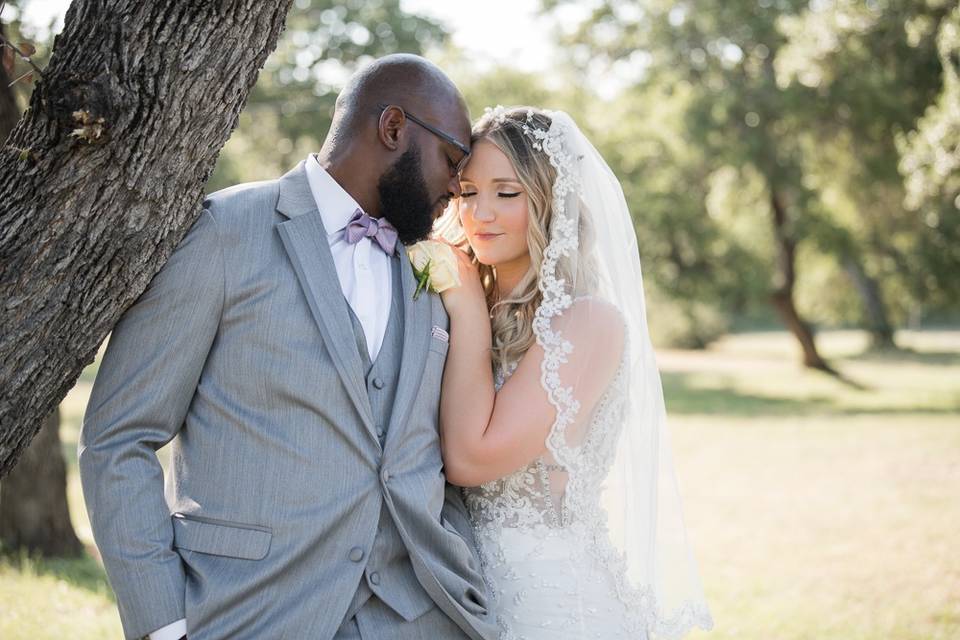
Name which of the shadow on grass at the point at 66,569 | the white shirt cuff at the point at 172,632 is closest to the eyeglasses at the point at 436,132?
the white shirt cuff at the point at 172,632

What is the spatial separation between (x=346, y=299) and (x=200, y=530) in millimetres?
732

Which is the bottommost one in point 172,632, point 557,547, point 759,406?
point 759,406

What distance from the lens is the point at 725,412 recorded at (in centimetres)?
1869

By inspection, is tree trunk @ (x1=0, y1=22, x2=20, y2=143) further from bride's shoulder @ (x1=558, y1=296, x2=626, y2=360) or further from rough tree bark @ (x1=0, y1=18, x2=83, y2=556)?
bride's shoulder @ (x1=558, y1=296, x2=626, y2=360)

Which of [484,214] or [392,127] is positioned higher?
[392,127]

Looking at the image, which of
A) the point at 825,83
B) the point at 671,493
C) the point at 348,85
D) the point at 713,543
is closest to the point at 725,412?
the point at 825,83

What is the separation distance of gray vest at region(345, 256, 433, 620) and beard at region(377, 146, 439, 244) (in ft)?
1.17

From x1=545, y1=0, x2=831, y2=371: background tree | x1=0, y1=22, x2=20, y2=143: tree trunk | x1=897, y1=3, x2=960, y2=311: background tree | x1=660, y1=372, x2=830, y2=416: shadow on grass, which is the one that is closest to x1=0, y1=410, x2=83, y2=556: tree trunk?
x1=0, y1=22, x2=20, y2=143: tree trunk

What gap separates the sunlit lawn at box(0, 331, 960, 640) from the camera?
6402mm

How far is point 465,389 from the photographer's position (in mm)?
2959

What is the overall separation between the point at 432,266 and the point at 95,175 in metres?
1.01

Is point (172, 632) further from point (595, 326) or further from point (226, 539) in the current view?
point (595, 326)

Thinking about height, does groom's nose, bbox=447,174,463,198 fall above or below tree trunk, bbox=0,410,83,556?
above

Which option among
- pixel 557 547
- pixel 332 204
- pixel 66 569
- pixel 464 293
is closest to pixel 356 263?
pixel 332 204
